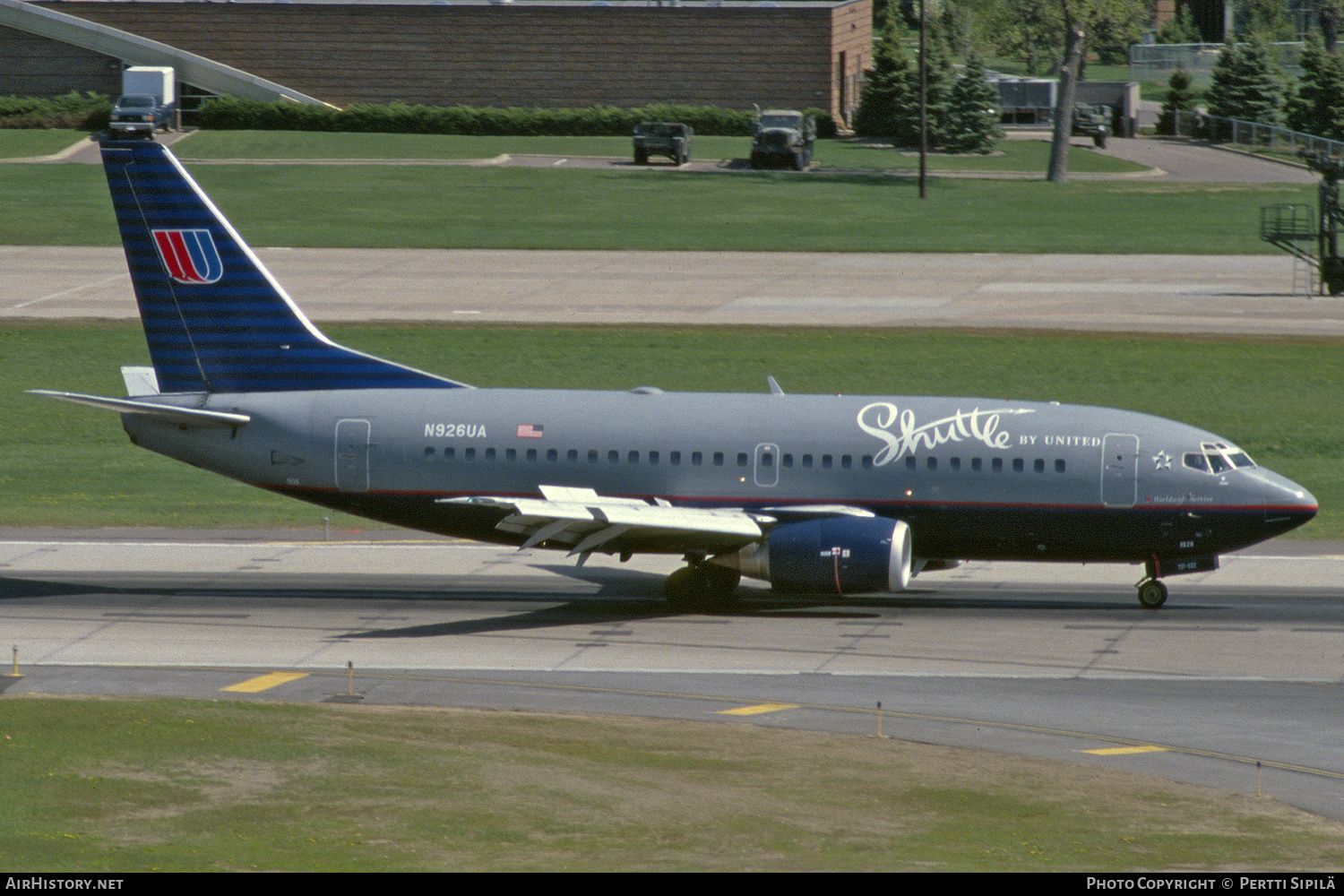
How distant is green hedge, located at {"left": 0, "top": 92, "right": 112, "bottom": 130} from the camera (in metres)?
133

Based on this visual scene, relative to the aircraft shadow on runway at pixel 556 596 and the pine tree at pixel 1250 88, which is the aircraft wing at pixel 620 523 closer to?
the aircraft shadow on runway at pixel 556 596

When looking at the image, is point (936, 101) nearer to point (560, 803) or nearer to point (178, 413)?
point (178, 413)

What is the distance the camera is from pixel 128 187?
40438 mm

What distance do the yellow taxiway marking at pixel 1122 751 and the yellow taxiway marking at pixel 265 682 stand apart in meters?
13.9

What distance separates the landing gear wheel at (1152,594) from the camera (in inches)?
1505

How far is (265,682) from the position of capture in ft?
105

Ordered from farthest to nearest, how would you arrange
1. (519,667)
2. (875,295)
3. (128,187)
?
1. (875,295)
2. (128,187)
3. (519,667)

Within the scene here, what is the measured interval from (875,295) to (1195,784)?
176 ft

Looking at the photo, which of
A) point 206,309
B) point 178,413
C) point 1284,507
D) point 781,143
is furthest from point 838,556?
point 781,143

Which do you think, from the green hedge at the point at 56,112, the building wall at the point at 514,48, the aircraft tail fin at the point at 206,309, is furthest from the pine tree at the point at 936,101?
the aircraft tail fin at the point at 206,309

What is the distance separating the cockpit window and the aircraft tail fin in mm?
16038

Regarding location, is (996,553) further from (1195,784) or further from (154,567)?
(154,567)

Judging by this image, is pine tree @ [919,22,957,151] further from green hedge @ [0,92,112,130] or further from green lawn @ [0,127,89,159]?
green lawn @ [0,127,89,159]

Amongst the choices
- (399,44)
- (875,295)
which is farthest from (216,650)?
(399,44)
